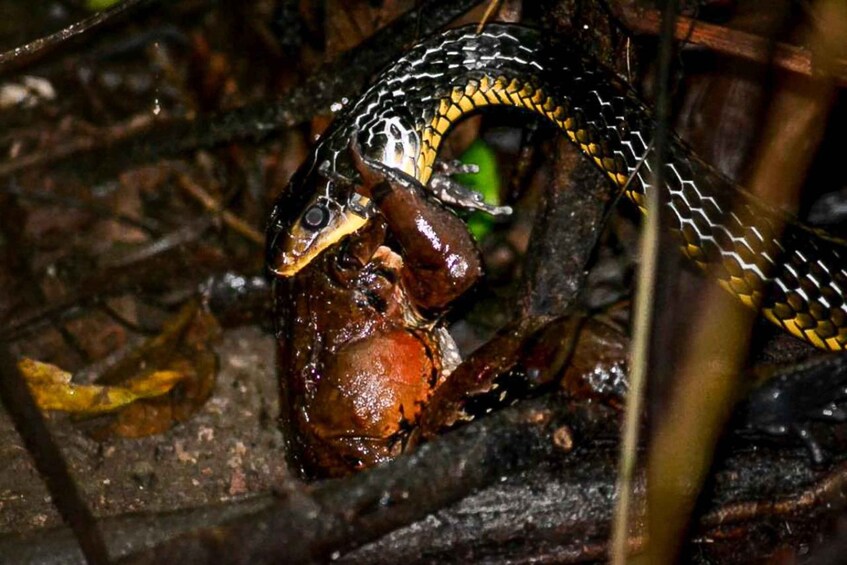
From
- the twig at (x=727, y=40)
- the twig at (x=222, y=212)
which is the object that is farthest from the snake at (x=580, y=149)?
the twig at (x=222, y=212)

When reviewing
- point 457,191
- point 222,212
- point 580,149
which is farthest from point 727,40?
point 222,212

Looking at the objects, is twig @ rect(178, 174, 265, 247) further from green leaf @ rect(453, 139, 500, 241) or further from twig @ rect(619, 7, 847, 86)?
twig @ rect(619, 7, 847, 86)

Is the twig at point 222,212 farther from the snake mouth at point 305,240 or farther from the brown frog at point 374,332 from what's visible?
the brown frog at point 374,332

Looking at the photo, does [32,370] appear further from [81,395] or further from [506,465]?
[506,465]

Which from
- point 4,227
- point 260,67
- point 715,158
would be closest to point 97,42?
point 260,67

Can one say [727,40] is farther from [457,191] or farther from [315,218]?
[315,218]

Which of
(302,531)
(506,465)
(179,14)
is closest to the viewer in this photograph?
(302,531)

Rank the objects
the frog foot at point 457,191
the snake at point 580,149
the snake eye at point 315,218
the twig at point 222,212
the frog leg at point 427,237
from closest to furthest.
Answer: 1. the frog leg at point 427,237
2. the snake at point 580,149
3. the snake eye at point 315,218
4. the frog foot at point 457,191
5. the twig at point 222,212
